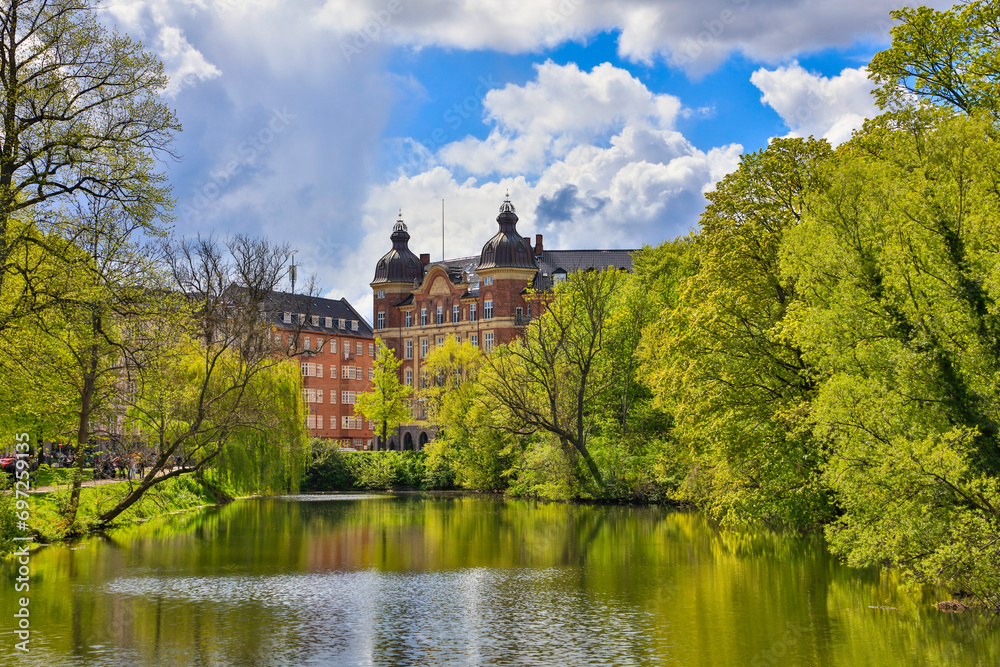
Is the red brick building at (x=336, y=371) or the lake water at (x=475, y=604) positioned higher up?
the red brick building at (x=336, y=371)

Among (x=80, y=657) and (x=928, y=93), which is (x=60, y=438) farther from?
(x=928, y=93)

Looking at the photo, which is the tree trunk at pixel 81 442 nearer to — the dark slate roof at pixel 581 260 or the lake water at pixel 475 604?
the lake water at pixel 475 604

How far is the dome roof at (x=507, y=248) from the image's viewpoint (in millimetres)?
94938

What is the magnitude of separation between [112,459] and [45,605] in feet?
103

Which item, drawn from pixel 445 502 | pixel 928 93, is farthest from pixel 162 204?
pixel 445 502

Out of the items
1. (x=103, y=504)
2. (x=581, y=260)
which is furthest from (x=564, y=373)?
(x=581, y=260)

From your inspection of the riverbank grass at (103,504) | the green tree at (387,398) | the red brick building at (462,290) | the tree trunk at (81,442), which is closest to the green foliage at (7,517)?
the riverbank grass at (103,504)

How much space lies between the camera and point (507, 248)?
312 ft

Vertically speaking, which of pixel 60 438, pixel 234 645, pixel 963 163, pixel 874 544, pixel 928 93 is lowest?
pixel 234 645

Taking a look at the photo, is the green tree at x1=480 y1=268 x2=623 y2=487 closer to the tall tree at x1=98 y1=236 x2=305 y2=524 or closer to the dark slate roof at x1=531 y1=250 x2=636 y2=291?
the tall tree at x1=98 y1=236 x2=305 y2=524

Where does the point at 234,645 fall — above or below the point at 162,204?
below

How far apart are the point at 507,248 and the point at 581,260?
11113mm

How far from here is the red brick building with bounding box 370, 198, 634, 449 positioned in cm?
9494

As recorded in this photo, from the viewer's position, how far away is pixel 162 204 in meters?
24.0
